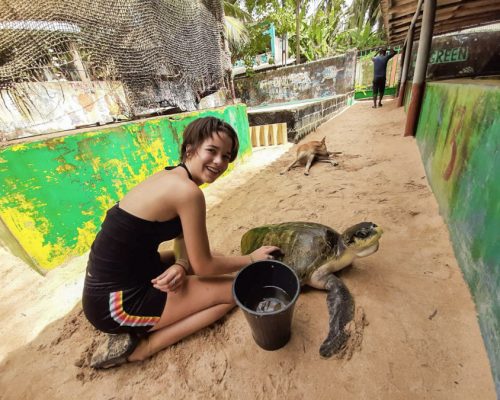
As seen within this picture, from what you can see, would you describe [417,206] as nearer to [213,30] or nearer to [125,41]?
[125,41]

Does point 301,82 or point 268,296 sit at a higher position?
point 301,82

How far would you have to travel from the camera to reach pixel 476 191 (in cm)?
136

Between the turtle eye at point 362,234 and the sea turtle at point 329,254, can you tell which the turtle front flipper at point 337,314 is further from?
the turtle eye at point 362,234

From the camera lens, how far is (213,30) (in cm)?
463

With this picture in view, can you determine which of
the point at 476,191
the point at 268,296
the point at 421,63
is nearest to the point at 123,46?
the point at 268,296

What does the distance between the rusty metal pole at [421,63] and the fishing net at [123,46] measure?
372 centimetres

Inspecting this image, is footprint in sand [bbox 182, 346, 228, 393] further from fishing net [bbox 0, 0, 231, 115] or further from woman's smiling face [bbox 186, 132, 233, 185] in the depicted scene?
fishing net [bbox 0, 0, 231, 115]

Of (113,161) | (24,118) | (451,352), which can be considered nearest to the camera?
(451,352)

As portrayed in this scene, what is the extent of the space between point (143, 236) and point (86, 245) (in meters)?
1.72

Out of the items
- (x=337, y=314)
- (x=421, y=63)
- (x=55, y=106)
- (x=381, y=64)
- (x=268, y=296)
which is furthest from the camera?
(x=381, y=64)

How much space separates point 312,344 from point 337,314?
0.22 meters

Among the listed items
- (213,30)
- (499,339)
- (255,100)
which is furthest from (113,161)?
(255,100)

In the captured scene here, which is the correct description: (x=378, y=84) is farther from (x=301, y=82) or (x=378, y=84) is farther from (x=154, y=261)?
(x=154, y=261)

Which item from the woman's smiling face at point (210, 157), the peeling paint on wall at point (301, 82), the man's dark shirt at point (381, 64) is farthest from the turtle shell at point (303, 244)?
the peeling paint on wall at point (301, 82)
